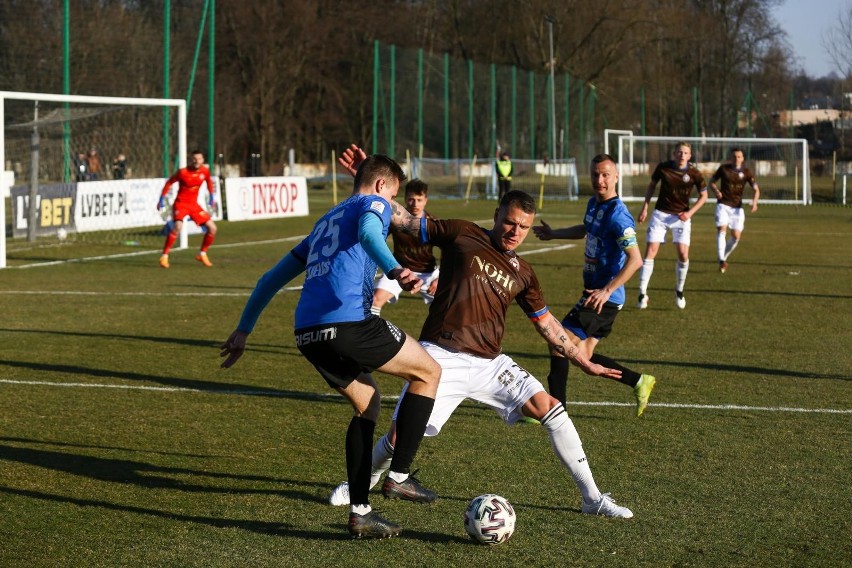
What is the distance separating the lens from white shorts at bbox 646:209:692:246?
16.7 m

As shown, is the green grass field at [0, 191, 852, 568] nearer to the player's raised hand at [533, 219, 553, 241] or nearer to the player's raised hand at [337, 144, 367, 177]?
the player's raised hand at [533, 219, 553, 241]

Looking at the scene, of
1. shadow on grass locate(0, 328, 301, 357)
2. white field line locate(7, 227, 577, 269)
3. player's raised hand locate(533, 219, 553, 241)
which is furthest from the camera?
white field line locate(7, 227, 577, 269)

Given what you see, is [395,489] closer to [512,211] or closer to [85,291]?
[512,211]

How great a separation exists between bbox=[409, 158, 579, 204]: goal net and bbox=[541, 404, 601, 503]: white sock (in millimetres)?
41322

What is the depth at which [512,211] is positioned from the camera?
20.2ft

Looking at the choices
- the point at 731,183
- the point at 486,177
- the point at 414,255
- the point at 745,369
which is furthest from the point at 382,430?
the point at 486,177

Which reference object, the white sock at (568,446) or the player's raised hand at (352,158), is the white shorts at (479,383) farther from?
the player's raised hand at (352,158)

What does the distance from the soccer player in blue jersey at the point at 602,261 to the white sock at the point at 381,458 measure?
235 cm

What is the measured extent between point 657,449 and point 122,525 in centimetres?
361

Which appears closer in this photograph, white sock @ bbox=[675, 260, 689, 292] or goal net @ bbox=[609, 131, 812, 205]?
white sock @ bbox=[675, 260, 689, 292]

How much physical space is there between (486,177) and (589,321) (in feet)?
137

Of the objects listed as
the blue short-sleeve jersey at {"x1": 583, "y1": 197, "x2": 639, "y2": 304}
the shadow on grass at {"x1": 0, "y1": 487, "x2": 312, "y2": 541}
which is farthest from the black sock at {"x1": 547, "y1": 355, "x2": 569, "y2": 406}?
the shadow on grass at {"x1": 0, "y1": 487, "x2": 312, "y2": 541}

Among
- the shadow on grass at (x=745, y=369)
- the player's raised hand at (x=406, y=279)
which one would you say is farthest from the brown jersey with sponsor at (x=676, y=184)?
the player's raised hand at (x=406, y=279)

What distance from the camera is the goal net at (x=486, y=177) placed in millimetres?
48188
